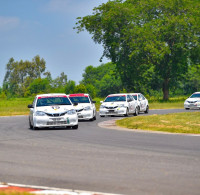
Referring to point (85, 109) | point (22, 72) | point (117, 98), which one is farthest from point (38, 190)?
point (22, 72)

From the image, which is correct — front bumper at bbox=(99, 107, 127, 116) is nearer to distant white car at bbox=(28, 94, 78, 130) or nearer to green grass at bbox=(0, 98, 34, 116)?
distant white car at bbox=(28, 94, 78, 130)

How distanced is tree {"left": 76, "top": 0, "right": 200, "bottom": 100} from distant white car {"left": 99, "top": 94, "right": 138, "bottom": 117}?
101 feet

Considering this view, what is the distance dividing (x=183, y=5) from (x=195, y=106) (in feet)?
92.6

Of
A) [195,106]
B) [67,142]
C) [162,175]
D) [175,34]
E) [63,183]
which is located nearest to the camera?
[63,183]

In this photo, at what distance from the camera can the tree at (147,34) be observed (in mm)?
67312

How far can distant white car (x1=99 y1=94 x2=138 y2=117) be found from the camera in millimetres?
33781

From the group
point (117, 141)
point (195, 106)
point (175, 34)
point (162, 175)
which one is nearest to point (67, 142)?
point (117, 141)

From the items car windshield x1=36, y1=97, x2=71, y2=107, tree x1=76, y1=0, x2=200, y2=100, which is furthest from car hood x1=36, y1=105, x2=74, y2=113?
tree x1=76, y1=0, x2=200, y2=100

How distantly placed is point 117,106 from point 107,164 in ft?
74.5

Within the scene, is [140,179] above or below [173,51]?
below

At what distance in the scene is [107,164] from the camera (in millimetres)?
11227

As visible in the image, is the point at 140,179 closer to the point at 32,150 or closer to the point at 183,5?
the point at 32,150

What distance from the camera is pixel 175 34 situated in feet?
223

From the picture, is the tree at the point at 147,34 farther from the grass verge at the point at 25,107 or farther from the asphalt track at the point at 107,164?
the asphalt track at the point at 107,164
